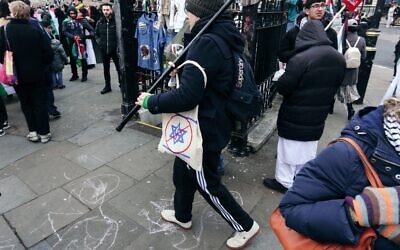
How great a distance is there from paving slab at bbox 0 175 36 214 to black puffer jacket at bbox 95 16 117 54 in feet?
12.3

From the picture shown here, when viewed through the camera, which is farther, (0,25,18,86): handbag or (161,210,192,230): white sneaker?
(0,25,18,86): handbag

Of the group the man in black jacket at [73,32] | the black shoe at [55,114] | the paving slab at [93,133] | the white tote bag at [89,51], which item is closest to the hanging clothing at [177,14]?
the paving slab at [93,133]

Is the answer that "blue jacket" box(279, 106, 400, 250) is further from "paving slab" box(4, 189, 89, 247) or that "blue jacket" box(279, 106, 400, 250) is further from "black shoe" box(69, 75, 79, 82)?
"black shoe" box(69, 75, 79, 82)

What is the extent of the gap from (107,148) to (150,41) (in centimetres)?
182

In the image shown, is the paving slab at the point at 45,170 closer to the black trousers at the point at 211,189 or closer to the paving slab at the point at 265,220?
the black trousers at the point at 211,189

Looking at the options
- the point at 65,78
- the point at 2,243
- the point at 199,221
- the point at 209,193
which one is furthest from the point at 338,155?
the point at 65,78

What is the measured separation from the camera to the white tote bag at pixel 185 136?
2.25m

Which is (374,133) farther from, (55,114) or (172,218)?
(55,114)

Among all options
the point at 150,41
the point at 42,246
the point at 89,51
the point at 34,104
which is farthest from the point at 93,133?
the point at 89,51

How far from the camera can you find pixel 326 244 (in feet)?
4.49

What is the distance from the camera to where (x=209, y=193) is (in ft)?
8.19

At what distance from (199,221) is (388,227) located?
6.64 ft

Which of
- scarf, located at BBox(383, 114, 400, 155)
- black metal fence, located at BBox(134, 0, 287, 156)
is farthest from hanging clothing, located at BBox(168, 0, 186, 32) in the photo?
scarf, located at BBox(383, 114, 400, 155)

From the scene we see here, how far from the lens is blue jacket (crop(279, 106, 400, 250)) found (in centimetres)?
127
